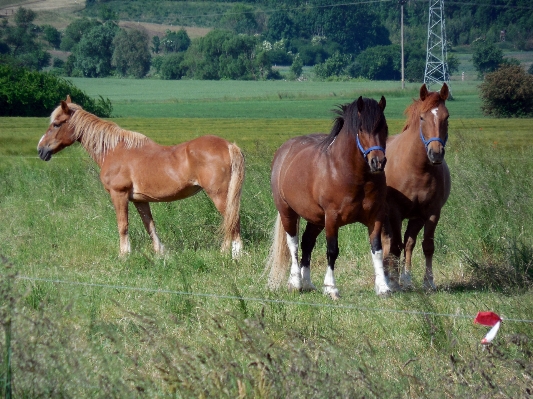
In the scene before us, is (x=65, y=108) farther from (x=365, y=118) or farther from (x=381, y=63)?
(x=381, y=63)

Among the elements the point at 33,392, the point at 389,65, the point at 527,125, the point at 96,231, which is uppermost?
the point at 33,392

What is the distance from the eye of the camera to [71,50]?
7975 centimetres

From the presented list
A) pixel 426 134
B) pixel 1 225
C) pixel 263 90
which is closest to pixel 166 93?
pixel 263 90

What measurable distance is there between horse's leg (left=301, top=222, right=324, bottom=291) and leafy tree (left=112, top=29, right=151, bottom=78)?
236ft

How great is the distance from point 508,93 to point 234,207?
35282 mm

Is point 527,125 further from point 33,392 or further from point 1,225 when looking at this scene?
point 33,392

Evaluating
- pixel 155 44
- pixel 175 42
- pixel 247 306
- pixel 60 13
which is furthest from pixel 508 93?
pixel 60 13

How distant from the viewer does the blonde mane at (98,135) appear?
35.7 feet

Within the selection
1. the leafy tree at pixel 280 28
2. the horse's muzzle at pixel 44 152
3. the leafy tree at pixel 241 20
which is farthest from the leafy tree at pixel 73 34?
the horse's muzzle at pixel 44 152

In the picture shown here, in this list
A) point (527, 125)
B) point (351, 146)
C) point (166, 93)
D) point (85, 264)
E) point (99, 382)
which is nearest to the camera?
point (99, 382)

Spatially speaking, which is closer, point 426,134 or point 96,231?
point 426,134

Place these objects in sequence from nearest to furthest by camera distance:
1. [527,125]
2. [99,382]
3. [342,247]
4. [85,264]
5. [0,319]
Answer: [99,382]
[0,319]
[85,264]
[342,247]
[527,125]

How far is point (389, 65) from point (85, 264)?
7532 centimetres

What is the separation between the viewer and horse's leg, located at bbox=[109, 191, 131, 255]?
10383 millimetres
